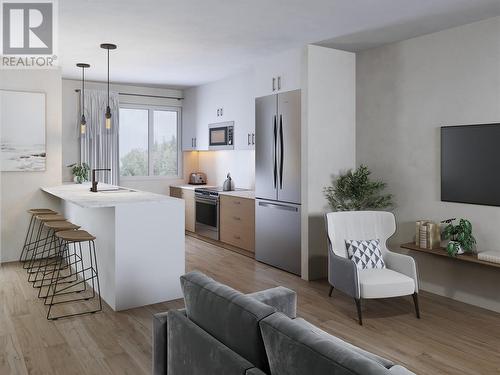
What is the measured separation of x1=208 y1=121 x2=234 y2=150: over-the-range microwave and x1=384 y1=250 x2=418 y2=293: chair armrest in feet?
11.2

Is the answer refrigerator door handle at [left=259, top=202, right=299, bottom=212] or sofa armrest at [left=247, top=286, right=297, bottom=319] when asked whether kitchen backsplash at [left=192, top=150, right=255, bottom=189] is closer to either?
refrigerator door handle at [left=259, top=202, right=299, bottom=212]

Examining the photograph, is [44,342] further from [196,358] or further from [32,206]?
[32,206]

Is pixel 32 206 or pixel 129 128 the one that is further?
pixel 129 128

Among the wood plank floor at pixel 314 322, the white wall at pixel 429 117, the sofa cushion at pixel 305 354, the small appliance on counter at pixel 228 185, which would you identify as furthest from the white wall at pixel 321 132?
the sofa cushion at pixel 305 354

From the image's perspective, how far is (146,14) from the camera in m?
3.84

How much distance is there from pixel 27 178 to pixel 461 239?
518 centimetres

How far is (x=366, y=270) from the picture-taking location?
4.01 meters

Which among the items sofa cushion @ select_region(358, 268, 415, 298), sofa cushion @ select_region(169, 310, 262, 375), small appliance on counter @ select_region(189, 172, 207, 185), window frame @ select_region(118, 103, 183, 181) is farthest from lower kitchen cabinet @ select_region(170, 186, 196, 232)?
sofa cushion @ select_region(169, 310, 262, 375)

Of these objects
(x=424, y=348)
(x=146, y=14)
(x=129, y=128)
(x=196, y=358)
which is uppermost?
(x=146, y=14)

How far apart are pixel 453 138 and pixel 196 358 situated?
339cm

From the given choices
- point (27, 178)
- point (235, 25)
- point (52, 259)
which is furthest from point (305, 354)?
point (27, 178)

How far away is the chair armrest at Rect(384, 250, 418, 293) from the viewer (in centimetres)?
387

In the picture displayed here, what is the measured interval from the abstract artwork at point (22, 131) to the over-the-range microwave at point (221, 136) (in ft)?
8.60

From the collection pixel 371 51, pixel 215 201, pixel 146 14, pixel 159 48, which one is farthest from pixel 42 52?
pixel 371 51
